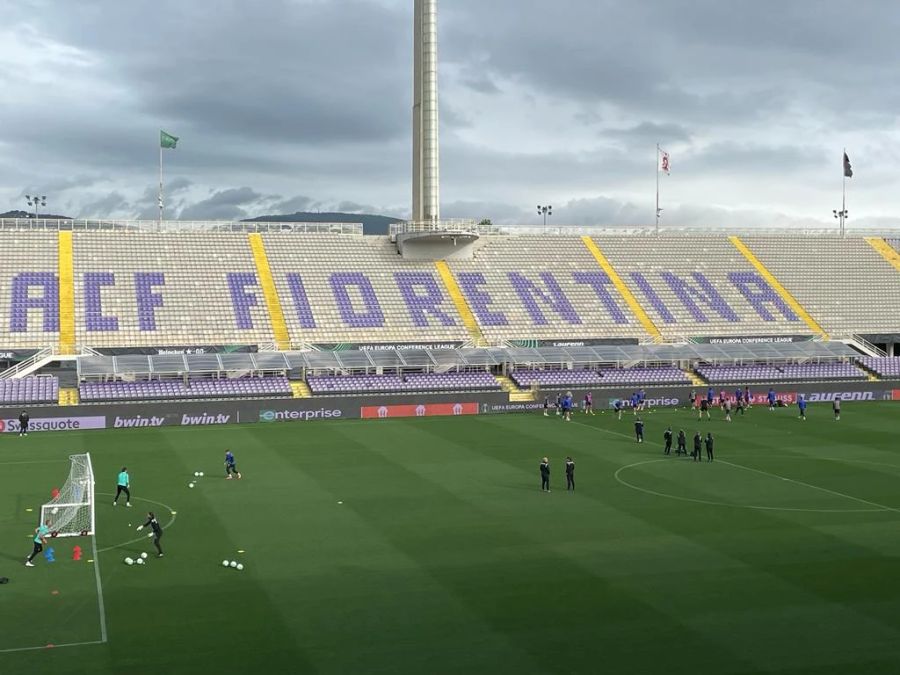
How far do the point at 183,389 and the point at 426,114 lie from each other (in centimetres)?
3033

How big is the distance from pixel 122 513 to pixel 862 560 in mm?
20887

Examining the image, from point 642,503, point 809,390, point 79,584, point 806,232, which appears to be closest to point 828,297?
point 806,232

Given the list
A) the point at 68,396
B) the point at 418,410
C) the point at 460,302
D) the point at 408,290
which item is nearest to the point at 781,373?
the point at 460,302

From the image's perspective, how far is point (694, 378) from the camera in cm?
6469

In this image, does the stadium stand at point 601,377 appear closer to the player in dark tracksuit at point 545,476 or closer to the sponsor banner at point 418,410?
the sponsor banner at point 418,410

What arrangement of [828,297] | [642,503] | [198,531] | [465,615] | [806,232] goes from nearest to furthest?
[465,615], [198,531], [642,503], [828,297], [806,232]

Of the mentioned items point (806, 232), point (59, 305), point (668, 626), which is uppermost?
point (806, 232)

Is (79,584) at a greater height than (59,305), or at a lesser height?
lesser

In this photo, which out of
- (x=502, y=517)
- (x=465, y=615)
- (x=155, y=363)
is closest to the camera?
(x=465, y=615)

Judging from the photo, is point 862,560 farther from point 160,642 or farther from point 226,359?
point 226,359

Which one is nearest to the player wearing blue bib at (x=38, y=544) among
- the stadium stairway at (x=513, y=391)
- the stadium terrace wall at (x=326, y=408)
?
the stadium terrace wall at (x=326, y=408)

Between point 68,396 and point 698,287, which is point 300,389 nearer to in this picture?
point 68,396

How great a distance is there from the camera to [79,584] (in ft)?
75.9

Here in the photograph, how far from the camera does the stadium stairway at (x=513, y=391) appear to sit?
59.2 m
